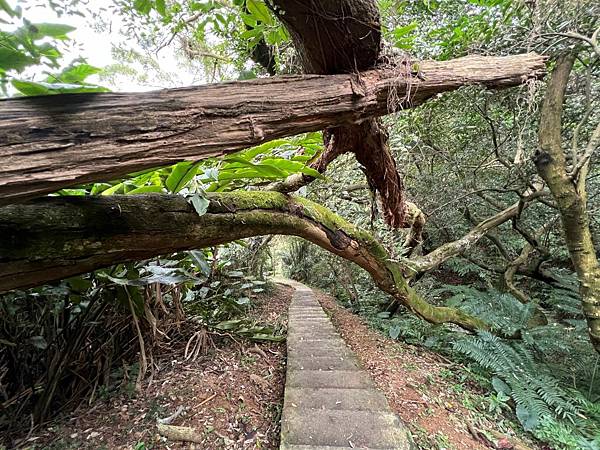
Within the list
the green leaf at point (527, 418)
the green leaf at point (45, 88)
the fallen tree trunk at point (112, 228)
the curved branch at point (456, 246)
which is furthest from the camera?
the curved branch at point (456, 246)

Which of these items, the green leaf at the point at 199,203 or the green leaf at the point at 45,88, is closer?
the green leaf at the point at 45,88

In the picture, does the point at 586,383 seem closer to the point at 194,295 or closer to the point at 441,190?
the point at 441,190

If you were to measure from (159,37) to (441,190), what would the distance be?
3.59 m

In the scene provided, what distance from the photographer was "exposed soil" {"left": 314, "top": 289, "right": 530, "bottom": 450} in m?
1.76

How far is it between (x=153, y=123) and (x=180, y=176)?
467 millimetres

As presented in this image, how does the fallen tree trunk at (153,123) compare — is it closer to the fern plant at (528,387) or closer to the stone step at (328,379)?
the stone step at (328,379)

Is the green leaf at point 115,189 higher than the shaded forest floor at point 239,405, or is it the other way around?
the green leaf at point 115,189

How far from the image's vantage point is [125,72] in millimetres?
5320

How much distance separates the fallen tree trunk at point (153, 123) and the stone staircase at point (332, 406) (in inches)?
53.1

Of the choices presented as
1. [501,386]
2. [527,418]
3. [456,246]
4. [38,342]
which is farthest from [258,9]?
[456,246]

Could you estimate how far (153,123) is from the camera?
781mm

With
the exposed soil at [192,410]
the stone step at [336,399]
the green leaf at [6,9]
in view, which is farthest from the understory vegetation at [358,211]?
the stone step at [336,399]

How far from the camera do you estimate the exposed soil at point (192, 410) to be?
1.38 metres

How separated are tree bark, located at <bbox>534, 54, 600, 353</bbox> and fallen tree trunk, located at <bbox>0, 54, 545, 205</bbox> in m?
2.02
